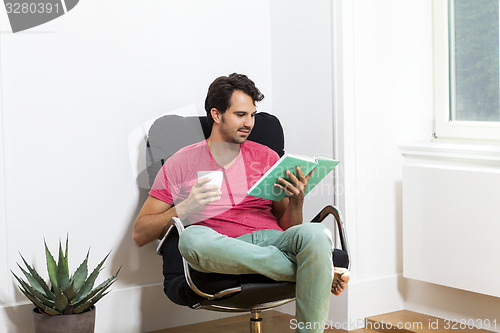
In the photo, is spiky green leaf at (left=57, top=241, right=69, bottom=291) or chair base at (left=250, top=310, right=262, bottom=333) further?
spiky green leaf at (left=57, top=241, right=69, bottom=291)

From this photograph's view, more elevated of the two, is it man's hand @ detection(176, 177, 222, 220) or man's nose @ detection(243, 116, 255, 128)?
man's nose @ detection(243, 116, 255, 128)

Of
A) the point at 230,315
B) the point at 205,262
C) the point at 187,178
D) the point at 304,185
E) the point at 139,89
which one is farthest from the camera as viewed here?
the point at 230,315

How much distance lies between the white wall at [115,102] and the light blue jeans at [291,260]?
0.90 metres

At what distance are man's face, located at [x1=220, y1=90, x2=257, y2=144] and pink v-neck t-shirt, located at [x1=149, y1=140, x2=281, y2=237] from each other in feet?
0.35

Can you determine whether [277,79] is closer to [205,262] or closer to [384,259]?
[384,259]

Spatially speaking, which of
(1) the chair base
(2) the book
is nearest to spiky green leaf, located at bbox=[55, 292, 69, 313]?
(1) the chair base

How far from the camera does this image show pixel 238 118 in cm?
269

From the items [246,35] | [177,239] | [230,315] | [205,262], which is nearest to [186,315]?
[230,315]

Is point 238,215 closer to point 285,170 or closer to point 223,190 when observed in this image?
point 223,190

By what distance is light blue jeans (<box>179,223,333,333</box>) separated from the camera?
2.26m

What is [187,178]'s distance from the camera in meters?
2.70

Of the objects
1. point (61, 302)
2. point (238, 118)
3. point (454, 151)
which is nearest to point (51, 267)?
point (61, 302)

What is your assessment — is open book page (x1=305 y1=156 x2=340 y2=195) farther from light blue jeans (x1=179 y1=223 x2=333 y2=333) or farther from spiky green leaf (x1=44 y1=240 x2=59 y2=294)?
spiky green leaf (x1=44 y1=240 x2=59 y2=294)

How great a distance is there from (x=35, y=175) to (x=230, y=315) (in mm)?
1240
